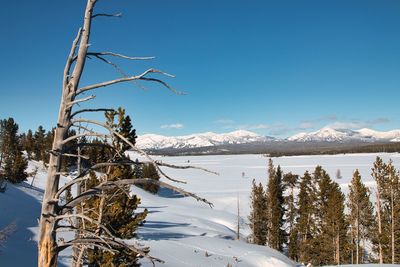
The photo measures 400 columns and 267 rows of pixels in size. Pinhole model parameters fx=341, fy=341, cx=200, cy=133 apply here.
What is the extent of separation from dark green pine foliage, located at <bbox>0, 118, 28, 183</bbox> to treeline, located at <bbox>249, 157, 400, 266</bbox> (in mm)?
34157

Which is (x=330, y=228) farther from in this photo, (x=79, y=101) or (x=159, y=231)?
(x=79, y=101)

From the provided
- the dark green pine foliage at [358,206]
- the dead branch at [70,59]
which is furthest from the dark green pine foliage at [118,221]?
the dark green pine foliage at [358,206]

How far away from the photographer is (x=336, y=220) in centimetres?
3744

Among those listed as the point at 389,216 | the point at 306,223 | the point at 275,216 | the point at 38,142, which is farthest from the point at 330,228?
the point at 38,142

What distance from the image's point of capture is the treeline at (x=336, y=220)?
112ft

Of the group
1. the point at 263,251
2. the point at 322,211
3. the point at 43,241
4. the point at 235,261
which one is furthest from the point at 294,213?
the point at 43,241

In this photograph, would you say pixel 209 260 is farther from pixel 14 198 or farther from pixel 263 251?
pixel 14 198

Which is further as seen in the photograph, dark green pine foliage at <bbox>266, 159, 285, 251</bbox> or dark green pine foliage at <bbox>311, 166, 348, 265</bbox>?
dark green pine foliage at <bbox>266, 159, 285, 251</bbox>

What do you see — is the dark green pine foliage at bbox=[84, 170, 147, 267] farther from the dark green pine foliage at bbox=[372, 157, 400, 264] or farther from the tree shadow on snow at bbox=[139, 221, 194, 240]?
the dark green pine foliage at bbox=[372, 157, 400, 264]

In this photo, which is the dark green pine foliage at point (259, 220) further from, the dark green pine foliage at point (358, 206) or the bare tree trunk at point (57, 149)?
the bare tree trunk at point (57, 149)

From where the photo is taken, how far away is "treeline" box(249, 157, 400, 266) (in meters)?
34.2

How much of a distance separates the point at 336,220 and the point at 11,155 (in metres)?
47.8

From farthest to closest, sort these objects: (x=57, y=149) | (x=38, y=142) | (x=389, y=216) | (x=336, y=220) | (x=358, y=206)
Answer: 1. (x=38, y=142)
2. (x=358, y=206)
3. (x=336, y=220)
4. (x=389, y=216)
5. (x=57, y=149)

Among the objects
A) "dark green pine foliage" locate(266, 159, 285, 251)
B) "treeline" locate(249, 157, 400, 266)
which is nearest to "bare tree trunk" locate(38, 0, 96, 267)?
"treeline" locate(249, 157, 400, 266)
